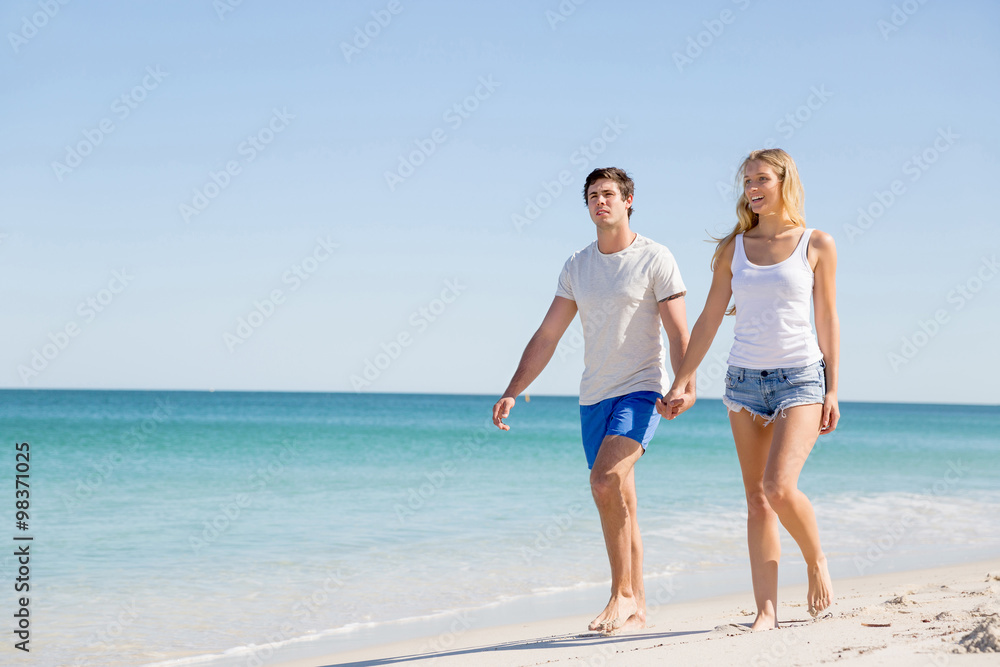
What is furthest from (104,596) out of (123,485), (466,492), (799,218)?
(123,485)

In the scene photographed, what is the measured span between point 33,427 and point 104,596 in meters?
27.3

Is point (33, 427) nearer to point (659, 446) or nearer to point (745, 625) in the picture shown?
point (659, 446)

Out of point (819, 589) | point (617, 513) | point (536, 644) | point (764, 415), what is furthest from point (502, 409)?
point (819, 589)

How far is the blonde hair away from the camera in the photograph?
3.23 m

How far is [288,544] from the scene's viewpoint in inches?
275

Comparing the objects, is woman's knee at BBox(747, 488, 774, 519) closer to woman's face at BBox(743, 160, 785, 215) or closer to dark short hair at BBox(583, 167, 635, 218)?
woman's face at BBox(743, 160, 785, 215)

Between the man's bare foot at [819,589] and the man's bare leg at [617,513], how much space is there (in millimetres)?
788

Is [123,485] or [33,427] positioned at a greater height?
[33,427]

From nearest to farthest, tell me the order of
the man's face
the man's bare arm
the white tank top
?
the white tank top, the man's face, the man's bare arm

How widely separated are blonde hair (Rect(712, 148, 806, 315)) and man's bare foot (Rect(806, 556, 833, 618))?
1.08 m

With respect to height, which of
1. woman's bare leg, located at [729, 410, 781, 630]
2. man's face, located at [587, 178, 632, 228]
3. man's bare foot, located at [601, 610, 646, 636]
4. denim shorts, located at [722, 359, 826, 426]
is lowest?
man's bare foot, located at [601, 610, 646, 636]

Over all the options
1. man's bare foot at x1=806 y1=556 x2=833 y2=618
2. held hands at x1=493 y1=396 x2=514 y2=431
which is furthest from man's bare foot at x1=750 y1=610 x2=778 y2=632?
held hands at x1=493 y1=396 x2=514 y2=431

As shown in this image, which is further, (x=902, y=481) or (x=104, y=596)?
(x=902, y=481)

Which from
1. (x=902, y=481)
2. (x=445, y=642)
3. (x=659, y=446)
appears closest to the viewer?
(x=445, y=642)
